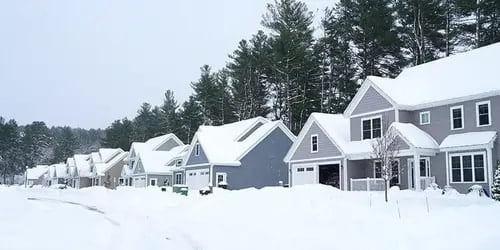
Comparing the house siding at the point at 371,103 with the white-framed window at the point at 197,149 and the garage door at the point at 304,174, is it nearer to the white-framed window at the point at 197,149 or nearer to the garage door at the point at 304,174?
the garage door at the point at 304,174

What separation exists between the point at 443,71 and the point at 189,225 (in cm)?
2122

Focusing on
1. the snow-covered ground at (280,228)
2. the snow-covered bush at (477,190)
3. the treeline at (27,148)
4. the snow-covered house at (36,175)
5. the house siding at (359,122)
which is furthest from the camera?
the treeline at (27,148)

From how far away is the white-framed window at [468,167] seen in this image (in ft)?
82.7

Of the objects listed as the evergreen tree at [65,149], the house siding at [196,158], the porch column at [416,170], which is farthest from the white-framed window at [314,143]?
the evergreen tree at [65,149]

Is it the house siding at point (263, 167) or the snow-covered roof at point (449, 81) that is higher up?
the snow-covered roof at point (449, 81)

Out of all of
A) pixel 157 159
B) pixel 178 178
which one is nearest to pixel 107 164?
pixel 157 159

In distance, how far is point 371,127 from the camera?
31.6m

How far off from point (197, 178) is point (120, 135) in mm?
65868

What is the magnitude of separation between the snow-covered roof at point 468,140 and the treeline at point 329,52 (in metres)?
17.4

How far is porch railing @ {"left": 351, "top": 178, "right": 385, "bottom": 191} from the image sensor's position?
94.5 ft

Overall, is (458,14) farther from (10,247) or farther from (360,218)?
(10,247)

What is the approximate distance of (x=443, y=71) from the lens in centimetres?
3122

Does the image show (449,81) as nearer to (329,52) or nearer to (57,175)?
(329,52)

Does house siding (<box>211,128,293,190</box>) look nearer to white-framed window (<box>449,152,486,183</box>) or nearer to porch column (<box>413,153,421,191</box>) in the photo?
porch column (<box>413,153,421,191</box>)
